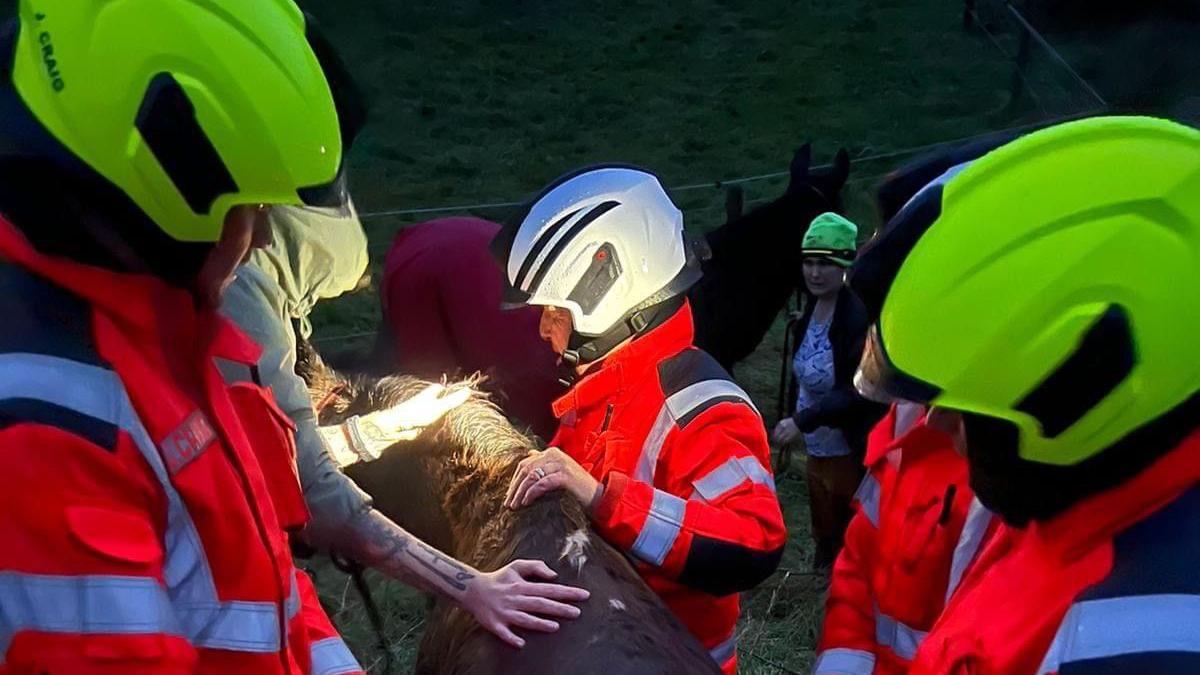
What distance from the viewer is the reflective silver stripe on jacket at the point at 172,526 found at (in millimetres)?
1547

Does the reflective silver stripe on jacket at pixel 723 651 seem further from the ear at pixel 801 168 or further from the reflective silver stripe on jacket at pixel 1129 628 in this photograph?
the ear at pixel 801 168

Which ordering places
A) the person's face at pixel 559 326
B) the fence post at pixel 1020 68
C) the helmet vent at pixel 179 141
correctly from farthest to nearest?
1. the fence post at pixel 1020 68
2. the person's face at pixel 559 326
3. the helmet vent at pixel 179 141

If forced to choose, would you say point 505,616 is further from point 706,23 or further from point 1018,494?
point 706,23

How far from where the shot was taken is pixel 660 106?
12.1m

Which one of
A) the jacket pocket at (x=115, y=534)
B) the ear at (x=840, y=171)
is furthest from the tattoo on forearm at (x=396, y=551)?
the ear at (x=840, y=171)

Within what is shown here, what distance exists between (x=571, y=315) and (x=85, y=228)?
1.31 metres

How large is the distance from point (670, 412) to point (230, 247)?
43.8 inches

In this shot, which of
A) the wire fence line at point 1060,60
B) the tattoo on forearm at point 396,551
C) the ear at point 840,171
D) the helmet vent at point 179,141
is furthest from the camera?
the wire fence line at point 1060,60

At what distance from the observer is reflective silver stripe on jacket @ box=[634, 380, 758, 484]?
8.45ft

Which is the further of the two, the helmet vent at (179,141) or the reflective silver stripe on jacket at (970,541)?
the reflective silver stripe on jacket at (970,541)

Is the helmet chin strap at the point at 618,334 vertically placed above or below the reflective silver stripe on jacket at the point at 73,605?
below

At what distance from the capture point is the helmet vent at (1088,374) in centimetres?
146

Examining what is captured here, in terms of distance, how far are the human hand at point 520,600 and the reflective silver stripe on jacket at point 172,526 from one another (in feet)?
1.40

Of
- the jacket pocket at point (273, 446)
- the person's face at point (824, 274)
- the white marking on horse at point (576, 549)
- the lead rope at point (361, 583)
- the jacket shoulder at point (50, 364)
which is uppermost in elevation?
the jacket shoulder at point (50, 364)
